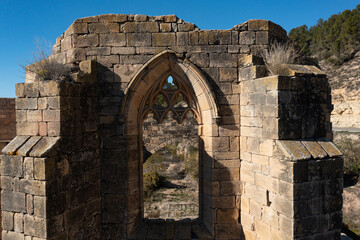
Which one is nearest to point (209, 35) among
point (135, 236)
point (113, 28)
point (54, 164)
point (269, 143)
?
point (113, 28)

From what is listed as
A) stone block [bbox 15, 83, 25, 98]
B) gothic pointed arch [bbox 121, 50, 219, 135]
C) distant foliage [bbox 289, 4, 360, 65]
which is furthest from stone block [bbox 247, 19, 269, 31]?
distant foliage [bbox 289, 4, 360, 65]

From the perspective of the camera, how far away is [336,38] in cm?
2925

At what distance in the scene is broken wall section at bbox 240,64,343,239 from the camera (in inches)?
146

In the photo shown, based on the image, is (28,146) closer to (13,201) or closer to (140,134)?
(13,201)

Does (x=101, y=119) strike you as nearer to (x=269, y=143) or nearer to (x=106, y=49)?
(x=106, y=49)

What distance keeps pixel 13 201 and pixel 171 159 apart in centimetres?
980

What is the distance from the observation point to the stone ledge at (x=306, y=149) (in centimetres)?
373

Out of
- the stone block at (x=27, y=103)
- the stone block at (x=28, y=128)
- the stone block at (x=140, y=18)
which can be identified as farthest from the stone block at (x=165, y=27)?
the stone block at (x=28, y=128)

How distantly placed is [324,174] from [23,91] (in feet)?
16.0

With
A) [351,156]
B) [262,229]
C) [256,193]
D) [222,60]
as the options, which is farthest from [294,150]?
[351,156]

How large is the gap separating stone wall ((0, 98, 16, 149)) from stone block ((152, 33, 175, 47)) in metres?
5.33

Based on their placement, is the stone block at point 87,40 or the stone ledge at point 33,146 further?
the stone block at point 87,40

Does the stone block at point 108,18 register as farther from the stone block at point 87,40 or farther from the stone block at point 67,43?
the stone block at point 67,43

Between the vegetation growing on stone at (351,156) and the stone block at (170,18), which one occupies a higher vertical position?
the stone block at (170,18)
